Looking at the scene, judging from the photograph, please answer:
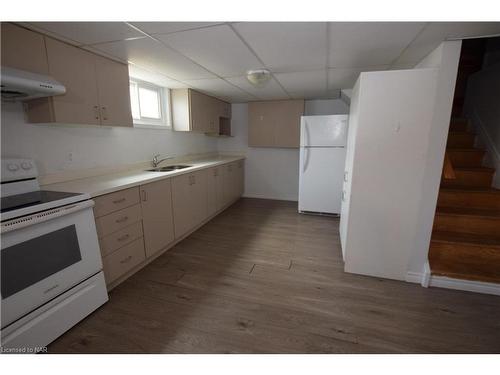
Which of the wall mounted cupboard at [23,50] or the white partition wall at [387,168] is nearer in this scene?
the wall mounted cupboard at [23,50]

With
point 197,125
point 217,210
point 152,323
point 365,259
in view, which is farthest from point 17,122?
point 365,259

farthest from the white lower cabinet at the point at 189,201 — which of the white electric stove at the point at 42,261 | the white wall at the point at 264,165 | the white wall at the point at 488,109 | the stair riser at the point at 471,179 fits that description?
the white wall at the point at 488,109

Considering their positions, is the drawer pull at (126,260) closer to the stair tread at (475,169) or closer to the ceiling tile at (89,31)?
the ceiling tile at (89,31)

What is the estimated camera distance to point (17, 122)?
1741mm

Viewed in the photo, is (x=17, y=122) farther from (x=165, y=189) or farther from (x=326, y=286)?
(x=326, y=286)

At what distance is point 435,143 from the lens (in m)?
1.81

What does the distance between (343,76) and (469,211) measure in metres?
1.97

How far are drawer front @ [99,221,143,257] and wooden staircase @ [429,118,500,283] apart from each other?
2.69 meters

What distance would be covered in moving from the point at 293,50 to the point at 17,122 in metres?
2.26

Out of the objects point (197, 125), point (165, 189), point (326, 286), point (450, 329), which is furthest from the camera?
point (197, 125)

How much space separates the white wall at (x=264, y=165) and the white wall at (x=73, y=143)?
6.19 feet

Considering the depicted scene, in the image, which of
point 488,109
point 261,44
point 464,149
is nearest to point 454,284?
point 464,149

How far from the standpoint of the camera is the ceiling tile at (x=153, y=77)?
2.49 meters
